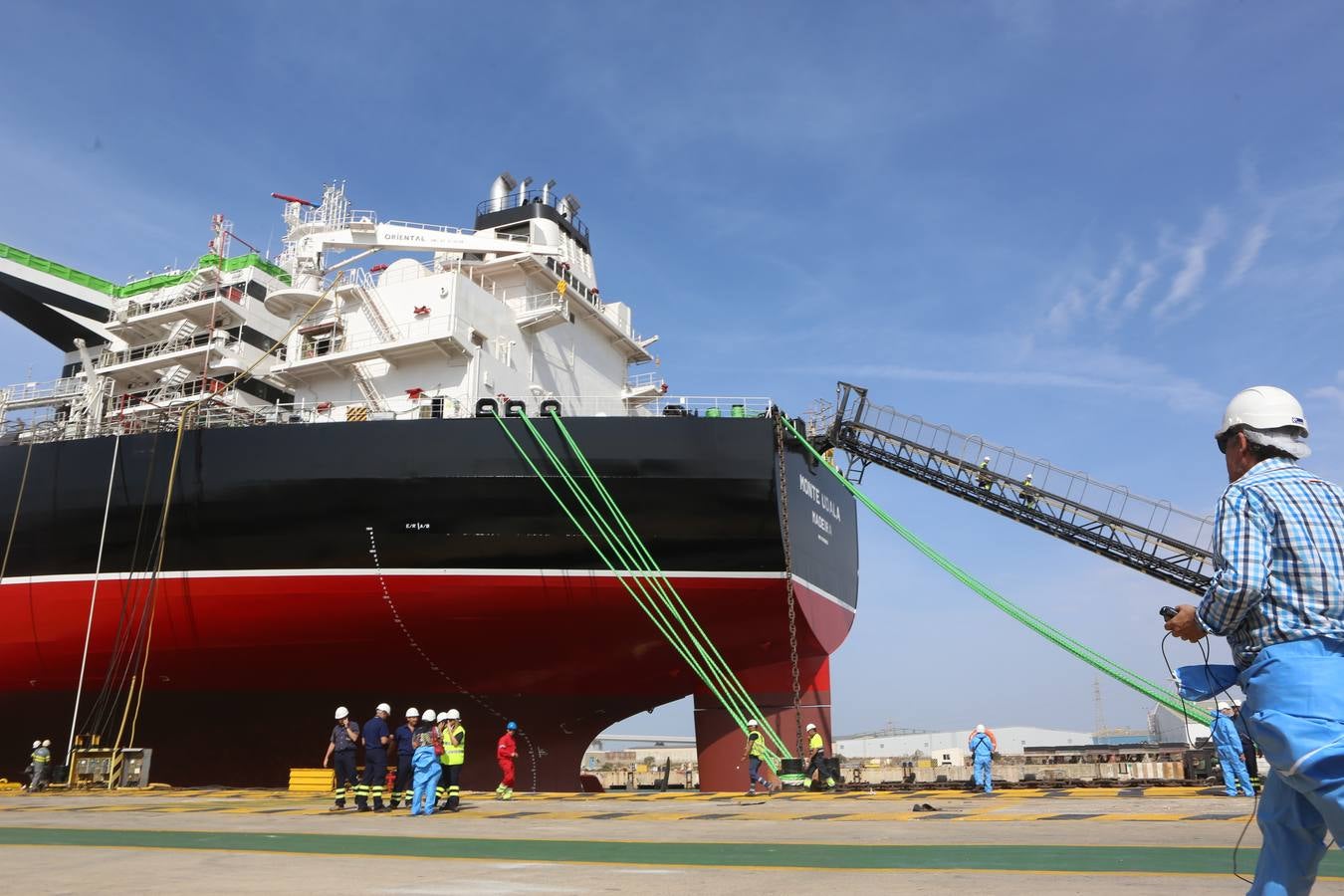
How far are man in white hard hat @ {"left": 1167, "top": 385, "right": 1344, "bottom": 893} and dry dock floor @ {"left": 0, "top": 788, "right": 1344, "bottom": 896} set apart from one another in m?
1.28

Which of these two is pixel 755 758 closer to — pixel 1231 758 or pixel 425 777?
pixel 425 777

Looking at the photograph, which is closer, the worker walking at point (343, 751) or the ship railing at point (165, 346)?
the worker walking at point (343, 751)

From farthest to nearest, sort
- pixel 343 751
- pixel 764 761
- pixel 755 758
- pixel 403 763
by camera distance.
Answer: pixel 764 761, pixel 755 758, pixel 403 763, pixel 343 751

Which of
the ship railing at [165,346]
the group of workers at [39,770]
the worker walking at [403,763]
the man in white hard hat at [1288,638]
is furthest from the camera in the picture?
the ship railing at [165,346]

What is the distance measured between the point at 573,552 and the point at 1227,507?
12.1m

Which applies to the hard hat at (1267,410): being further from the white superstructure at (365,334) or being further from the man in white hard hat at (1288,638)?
the white superstructure at (365,334)

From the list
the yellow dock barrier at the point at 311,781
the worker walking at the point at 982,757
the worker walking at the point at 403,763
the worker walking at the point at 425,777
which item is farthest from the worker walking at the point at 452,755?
the yellow dock barrier at the point at 311,781

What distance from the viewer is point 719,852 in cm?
523

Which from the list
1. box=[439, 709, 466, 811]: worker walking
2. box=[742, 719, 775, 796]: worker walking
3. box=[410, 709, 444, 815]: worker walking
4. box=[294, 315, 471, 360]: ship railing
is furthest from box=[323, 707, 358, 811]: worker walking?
box=[294, 315, 471, 360]: ship railing

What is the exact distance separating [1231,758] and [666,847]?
19.1 ft

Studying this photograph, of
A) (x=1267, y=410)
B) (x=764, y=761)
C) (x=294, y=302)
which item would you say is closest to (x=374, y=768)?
(x=764, y=761)

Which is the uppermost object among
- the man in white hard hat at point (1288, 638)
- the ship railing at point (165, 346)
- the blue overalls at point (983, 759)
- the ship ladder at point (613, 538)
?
the ship railing at point (165, 346)

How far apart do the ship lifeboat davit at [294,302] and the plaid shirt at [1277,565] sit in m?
18.4

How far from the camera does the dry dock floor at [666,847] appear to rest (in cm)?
394
